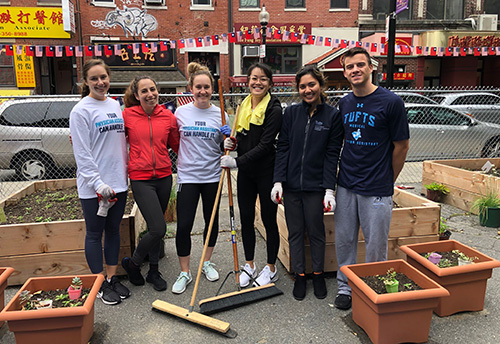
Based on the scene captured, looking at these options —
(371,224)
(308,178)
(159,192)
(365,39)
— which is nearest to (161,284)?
(159,192)

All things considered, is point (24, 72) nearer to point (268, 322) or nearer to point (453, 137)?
point (453, 137)

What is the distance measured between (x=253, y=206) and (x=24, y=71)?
57.6ft

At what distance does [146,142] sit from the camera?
130 inches

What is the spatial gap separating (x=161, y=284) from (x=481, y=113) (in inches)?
354

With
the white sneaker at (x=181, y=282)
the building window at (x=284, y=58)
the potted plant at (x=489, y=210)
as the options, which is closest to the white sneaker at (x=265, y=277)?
the white sneaker at (x=181, y=282)

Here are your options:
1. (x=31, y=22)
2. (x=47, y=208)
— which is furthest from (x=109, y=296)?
(x=31, y=22)

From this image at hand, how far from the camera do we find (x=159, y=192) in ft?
11.2

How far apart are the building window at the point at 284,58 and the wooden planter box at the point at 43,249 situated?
17024 mm

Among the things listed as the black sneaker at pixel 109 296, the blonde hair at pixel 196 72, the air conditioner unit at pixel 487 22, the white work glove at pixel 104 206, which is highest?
the air conditioner unit at pixel 487 22

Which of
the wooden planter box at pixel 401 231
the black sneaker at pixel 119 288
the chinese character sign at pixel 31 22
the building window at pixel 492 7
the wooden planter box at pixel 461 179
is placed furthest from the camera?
the building window at pixel 492 7

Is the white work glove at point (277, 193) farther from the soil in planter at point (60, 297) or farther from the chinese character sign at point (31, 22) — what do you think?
the chinese character sign at point (31, 22)

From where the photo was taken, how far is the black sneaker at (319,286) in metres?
3.33

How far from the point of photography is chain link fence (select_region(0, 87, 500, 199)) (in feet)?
24.5

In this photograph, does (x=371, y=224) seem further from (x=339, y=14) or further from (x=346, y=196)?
(x=339, y=14)
